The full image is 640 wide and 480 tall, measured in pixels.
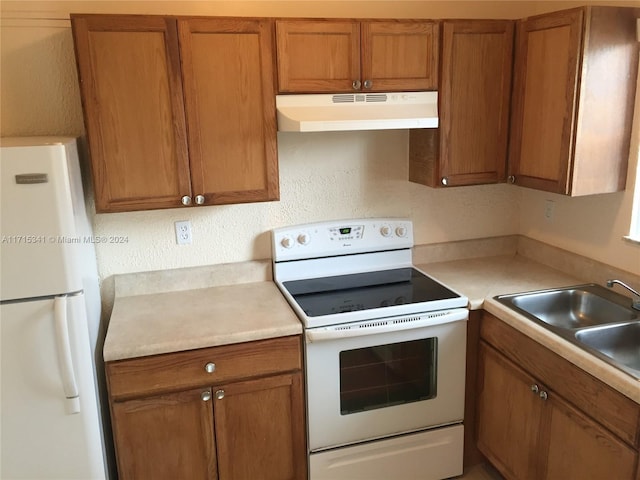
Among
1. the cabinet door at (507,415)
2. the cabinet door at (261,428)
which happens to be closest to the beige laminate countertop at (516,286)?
the cabinet door at (507,415)

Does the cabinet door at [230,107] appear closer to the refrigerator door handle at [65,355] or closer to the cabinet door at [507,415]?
the refrigerator door handle at [65,355]

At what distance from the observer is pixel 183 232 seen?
8.20 feet

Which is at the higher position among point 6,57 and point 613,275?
point 6,57

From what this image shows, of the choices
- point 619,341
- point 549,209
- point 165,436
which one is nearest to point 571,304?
point 619,341

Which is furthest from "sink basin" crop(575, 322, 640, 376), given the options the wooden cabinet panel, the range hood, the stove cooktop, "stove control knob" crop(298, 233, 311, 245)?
"stove control knob" crop(298, 233, 311, 245)

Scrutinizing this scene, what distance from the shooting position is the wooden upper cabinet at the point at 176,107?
1997 millimetres

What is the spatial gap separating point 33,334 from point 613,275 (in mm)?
2300

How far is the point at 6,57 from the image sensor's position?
2.16 metres

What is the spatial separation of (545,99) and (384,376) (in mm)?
1346

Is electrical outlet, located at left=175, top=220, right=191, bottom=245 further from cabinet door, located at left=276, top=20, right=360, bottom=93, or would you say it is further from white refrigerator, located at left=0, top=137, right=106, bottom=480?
cabinet door, located at left=276, top=20, right=360, bottom=93

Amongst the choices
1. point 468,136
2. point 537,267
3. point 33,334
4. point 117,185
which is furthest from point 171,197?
point 537,267

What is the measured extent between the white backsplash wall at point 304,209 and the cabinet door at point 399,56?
0.39 metres

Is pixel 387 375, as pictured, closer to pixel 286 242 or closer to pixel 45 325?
pixel 286 242

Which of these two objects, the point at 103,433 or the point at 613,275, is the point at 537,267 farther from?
the point at 103,433
